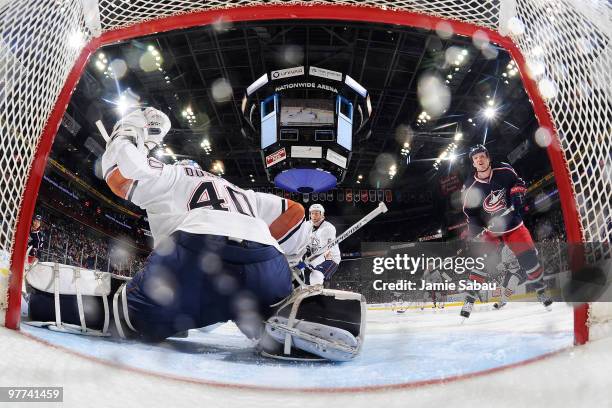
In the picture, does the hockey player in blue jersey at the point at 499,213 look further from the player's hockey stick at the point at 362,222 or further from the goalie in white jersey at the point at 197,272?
the goalie in white jersey at the point at 197,272

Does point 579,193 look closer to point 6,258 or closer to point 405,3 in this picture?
point 405,3

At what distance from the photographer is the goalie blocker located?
125 cm

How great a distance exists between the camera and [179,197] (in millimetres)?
1421

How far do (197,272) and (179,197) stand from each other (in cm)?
29

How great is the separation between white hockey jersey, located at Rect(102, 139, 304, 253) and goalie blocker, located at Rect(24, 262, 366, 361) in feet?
0.73

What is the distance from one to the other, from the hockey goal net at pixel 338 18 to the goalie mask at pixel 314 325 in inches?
24.1

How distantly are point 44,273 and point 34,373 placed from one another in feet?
2.41

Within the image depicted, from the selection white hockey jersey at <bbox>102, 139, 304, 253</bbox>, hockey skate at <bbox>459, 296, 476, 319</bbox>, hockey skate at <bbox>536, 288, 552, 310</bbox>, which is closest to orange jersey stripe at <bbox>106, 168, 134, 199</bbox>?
white hockey jersey at <bbox>102, 139, 304, 253</bbox>

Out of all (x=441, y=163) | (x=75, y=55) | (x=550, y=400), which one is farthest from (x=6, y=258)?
(x=441, y=163)

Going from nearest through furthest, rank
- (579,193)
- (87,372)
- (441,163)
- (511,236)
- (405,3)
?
(87,372)
(579,193)
(405,3)
(511,236)
(441,163)

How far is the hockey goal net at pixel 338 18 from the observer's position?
109 centimetres

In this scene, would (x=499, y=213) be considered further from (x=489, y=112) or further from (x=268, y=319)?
(x=489, y=112)

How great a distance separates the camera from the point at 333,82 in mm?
6617

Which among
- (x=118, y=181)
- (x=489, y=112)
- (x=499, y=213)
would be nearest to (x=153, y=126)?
(x=118, y=181)
